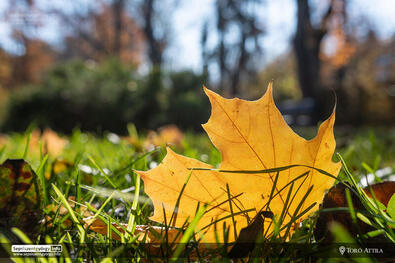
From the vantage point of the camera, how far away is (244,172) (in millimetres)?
538

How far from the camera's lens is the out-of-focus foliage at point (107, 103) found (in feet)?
25.5

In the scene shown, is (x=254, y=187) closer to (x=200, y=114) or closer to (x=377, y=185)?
(x=377, y=185)

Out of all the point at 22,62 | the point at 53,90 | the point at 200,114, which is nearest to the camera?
the point at 200,114

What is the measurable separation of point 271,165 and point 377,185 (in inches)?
8.2

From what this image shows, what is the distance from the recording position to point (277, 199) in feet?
1.87

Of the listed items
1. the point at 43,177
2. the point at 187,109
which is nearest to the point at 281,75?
the point at 187,109

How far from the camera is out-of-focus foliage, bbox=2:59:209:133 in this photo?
7766 millimetres

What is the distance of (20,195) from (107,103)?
7.49m

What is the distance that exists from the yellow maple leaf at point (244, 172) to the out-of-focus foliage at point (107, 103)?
7.00 meters

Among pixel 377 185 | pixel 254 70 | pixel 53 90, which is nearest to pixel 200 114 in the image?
pixel 53 90
